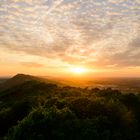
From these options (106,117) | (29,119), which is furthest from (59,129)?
(106,117)

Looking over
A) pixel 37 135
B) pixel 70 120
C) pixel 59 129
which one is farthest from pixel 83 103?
pixel 37 135

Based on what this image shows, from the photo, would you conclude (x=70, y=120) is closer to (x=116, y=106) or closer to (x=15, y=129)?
(x=15, y=129)

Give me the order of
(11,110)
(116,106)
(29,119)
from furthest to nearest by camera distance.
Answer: (11,110)
(116,106)
(29,119)

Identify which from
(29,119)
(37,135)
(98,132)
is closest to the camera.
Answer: (37,135)

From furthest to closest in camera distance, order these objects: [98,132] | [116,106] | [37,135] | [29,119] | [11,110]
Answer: [11,110] → [116,106] → [29,119] → [98,132] → [37,135]

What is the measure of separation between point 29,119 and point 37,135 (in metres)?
2.29

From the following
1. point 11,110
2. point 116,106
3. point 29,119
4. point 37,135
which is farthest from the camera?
point 11,110

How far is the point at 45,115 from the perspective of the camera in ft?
53.6

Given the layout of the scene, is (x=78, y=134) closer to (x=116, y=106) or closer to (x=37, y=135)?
(x=37, y=135)

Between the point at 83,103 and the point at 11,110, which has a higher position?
the point at 83,103

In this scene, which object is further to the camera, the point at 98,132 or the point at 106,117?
the point at 106,117

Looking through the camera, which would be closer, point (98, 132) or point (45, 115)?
point (98, 132)

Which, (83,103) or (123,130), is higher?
(83,103)

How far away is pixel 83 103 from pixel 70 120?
14.3 feet
